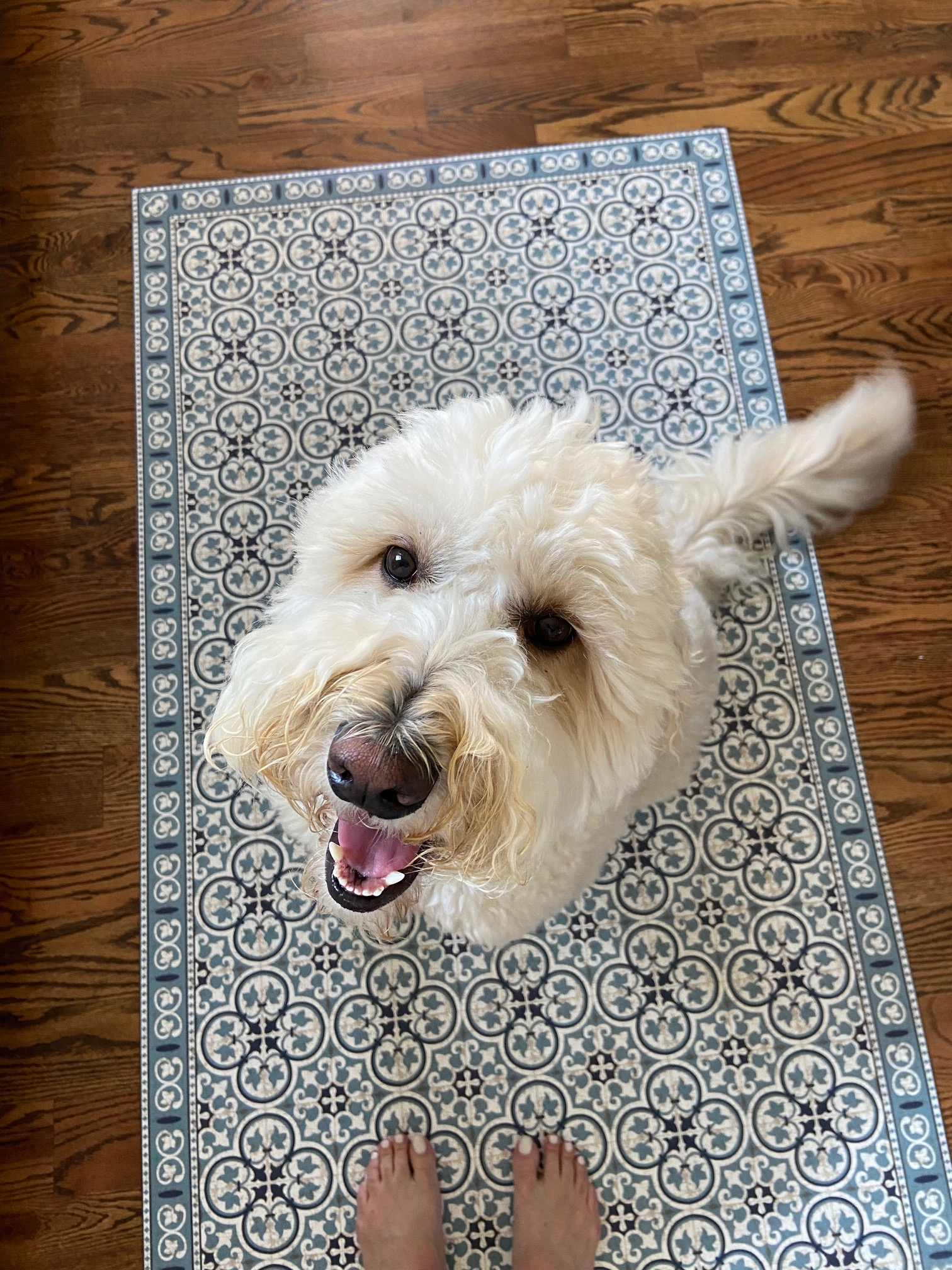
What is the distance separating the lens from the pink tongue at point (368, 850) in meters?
1.06

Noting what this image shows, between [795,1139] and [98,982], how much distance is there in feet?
3.86

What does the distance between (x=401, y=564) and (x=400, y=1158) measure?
38.6 inches

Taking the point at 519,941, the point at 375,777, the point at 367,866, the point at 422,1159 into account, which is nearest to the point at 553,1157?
the point at 422,1159

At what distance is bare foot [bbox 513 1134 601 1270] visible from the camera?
1.41 metres

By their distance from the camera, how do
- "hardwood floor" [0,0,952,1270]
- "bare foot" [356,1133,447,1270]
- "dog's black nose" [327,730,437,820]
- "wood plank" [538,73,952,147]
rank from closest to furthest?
1. "dog's black nose" [327,730,437,820]
2. "bare foot" [356,1133,447,1270]
3. "hardwood floor" [0,0,952,1270]
4. "wood plank" [538,73,952,147]

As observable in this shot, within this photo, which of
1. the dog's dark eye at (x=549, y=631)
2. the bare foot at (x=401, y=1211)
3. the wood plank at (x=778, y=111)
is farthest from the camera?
the wood plank at (x=778, y=111)

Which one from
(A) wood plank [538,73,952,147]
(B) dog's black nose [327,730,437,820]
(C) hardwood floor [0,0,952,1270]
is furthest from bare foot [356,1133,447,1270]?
(A) wood plank [538,73,952,147]

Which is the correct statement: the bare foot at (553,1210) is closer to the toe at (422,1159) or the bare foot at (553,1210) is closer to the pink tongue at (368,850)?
the toe at (422,1159)

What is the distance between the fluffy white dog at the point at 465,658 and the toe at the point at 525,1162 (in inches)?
23.1

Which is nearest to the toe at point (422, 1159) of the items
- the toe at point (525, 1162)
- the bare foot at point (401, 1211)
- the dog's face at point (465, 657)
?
the bare foot at point (401, 1211)

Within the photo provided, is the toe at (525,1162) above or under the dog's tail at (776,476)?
under

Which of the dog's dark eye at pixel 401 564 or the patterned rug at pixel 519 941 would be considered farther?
the patterned rug at pixel 519 941

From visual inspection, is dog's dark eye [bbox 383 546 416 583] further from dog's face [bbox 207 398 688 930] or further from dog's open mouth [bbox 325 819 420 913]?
dog's open mouth [bbox 325 819 420 913]

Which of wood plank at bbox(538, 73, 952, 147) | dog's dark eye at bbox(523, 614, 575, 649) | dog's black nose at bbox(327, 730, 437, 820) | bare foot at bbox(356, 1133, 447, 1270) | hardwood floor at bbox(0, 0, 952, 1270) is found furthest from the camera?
wood plank at bbox(538, 73, 952, 147)
